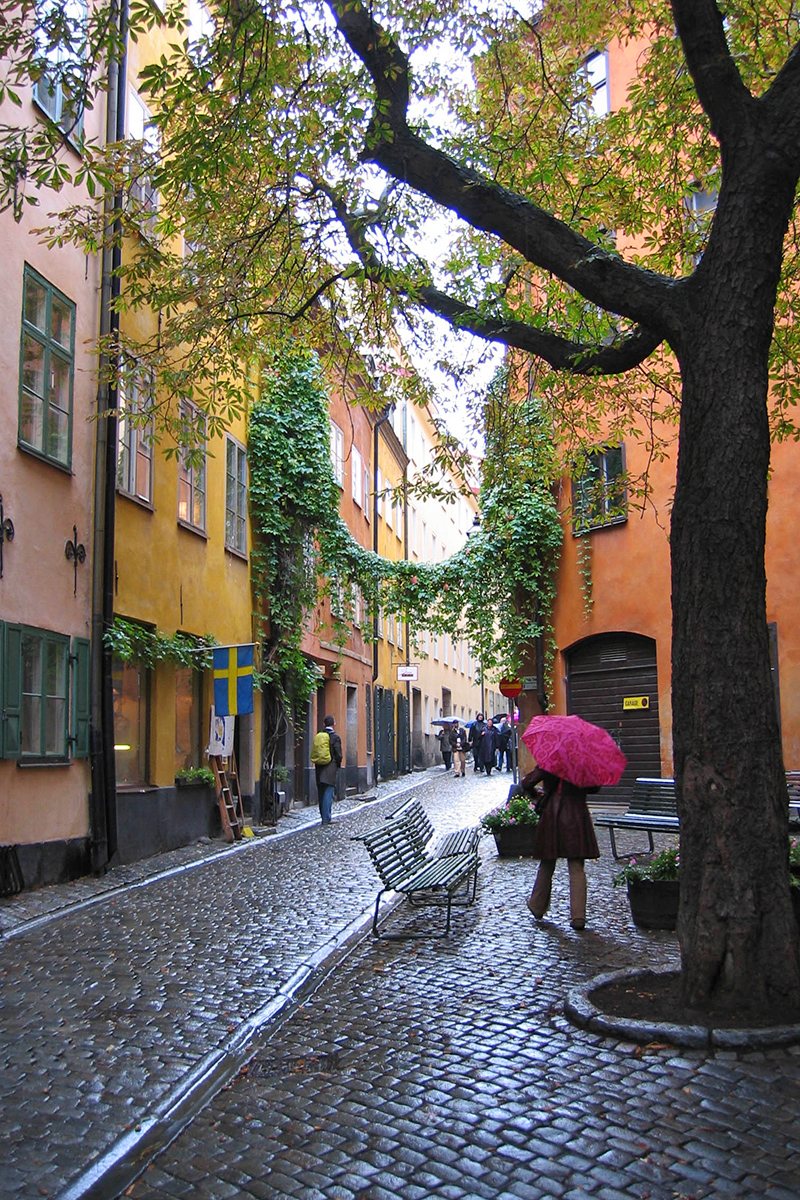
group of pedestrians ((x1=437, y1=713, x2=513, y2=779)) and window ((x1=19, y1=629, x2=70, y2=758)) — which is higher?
window ((x1=19, y1=629, x2=70, y2=758))

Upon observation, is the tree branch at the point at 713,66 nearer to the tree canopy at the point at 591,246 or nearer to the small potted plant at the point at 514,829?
the tree canopy at the point at 591,246

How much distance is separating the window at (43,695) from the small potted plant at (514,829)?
4.74m

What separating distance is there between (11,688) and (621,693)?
452 inches

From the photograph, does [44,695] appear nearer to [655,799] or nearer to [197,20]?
[655,799]

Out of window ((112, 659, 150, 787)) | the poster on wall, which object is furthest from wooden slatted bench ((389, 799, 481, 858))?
the poster on wall

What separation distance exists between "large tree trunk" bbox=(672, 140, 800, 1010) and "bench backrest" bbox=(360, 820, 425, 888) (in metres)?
3.13

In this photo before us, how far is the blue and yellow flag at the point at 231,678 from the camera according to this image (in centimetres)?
1493

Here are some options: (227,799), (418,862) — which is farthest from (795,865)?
(227,799)

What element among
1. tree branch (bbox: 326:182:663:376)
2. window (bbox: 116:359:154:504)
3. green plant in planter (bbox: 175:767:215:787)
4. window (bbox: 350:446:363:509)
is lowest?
green plant in planter (bbox: 175:767:215:787)

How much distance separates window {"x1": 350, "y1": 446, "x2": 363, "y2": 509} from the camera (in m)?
26.9

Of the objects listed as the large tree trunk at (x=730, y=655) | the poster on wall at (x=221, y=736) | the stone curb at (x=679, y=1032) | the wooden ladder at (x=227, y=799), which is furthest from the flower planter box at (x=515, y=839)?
the large tree trunk at (x=730, y=655)

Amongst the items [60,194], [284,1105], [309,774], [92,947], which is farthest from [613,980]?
[309,774]

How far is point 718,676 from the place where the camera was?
18.0ft

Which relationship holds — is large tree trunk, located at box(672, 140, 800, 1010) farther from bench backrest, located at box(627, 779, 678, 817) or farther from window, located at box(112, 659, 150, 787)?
window, located at box(112, 659, 150, 787)
